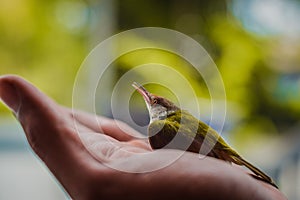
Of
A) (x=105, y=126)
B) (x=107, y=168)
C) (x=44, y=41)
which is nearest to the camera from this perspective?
(x=107, y=168)

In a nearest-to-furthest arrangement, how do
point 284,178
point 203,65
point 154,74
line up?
point 154,74 < point 284,178 < point 203,65

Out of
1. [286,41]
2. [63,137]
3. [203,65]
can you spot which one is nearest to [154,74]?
[203,65]

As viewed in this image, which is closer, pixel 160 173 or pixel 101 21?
pixel 160 173

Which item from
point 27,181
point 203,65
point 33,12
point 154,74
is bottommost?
point 27,181

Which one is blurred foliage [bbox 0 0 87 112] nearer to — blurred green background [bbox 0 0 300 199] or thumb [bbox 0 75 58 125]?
blurred green background [bbox 0 0 300 199]

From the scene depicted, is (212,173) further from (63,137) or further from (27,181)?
(27,181)

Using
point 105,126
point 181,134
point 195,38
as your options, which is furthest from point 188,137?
point 195,38

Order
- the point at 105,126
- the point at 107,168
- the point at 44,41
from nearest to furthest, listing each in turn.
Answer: the point at 107,168
the point at 105,126
the point at 44,41

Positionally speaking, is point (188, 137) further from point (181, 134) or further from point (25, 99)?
point (25, 99)
